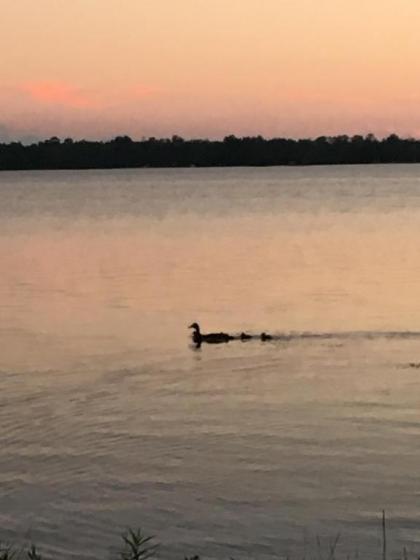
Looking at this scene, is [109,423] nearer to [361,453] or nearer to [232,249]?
[361,453]

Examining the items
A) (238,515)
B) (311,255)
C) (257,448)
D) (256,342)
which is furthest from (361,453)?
(311,255)

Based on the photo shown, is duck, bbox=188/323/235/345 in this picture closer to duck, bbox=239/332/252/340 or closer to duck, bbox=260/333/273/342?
duck, bbox=239/332/252/340

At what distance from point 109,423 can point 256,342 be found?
711 centimetres

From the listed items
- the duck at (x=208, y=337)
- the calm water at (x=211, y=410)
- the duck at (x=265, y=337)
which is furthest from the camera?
the duck at (x=265, y=337)

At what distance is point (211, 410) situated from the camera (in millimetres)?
17141

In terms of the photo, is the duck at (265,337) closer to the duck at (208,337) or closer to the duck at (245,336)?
→ the duck at (245,336)

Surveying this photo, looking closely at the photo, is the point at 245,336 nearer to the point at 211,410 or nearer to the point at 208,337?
the point at 208,337

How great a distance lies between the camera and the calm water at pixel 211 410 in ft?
40.0

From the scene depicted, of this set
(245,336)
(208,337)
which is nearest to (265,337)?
(245,336)

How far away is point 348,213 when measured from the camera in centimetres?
8200

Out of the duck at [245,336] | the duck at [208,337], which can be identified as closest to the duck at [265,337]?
the duck at [245,336]

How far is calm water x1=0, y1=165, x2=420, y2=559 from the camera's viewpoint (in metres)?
12.2

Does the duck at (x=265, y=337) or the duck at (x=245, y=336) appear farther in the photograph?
the duck at (x=245, y=336)

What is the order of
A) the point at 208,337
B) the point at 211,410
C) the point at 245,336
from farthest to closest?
1. the point at 245,336
2. the point at 208,337
3. the point at 211,410
